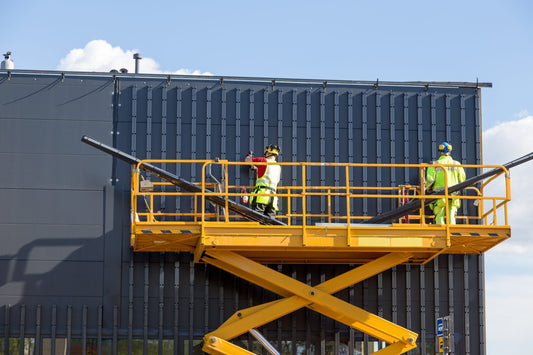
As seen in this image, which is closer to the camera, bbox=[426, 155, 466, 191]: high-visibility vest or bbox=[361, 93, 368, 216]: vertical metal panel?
bbox=[426, 155, 466, 191]: high-visibility vest

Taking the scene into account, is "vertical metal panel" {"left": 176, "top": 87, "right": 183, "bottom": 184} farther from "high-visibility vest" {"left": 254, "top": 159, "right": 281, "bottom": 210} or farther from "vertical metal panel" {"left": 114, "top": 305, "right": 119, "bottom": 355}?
"vertical metal panel" {"left": 114, "top": 305, "right": 119, "bottom": 355}

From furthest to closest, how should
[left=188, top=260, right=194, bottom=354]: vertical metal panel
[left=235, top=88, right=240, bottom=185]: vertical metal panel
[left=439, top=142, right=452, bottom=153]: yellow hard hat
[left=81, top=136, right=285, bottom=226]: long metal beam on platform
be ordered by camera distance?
[left=235, top=88, right=240, bottom=185]: vertical metal panel → [left=439, top=142, right=452, bottom=153]: yellow hard hat → [left=188, top=260, right=194, bottom=354]: vertical metal panel → [left=81, top=136, right=285, bottom=226]: long metal beam on platform

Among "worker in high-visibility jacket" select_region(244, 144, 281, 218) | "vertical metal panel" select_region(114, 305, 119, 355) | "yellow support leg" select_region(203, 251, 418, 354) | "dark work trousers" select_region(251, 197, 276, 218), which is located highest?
"worker in high-visibility jacket" select_region(244, 144, 281, 218)

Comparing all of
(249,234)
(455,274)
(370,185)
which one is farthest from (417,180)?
(249,234)

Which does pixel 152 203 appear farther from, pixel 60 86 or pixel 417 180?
pixel 417 180

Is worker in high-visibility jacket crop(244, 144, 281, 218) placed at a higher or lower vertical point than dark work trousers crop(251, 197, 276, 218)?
higher

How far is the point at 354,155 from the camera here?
19438mm

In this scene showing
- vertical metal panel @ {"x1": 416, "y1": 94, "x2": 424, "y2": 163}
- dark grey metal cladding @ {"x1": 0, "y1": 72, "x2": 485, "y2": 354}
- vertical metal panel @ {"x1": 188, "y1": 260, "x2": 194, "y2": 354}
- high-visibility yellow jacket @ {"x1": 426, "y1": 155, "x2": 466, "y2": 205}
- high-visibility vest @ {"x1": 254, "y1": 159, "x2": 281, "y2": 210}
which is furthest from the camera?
vertical metal panel @ {"x1": 416, "y1": 94, "x2": 424, "y2": 163}

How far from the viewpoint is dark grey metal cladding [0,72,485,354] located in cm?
1844

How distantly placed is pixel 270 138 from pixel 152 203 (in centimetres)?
324

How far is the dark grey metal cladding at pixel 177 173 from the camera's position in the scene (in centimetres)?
1844

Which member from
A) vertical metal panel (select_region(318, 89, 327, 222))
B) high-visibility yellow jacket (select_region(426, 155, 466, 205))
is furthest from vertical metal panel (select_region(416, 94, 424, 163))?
vertical metal panel (select_region(318, 89, 327, 222))

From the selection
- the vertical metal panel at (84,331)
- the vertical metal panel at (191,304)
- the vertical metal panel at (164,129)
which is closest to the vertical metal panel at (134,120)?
the vertical metal panel at (164,129)

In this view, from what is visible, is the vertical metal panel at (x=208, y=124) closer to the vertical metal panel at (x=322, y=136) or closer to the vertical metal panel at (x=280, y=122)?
the vertical metal panel at (x=280, y=122)
